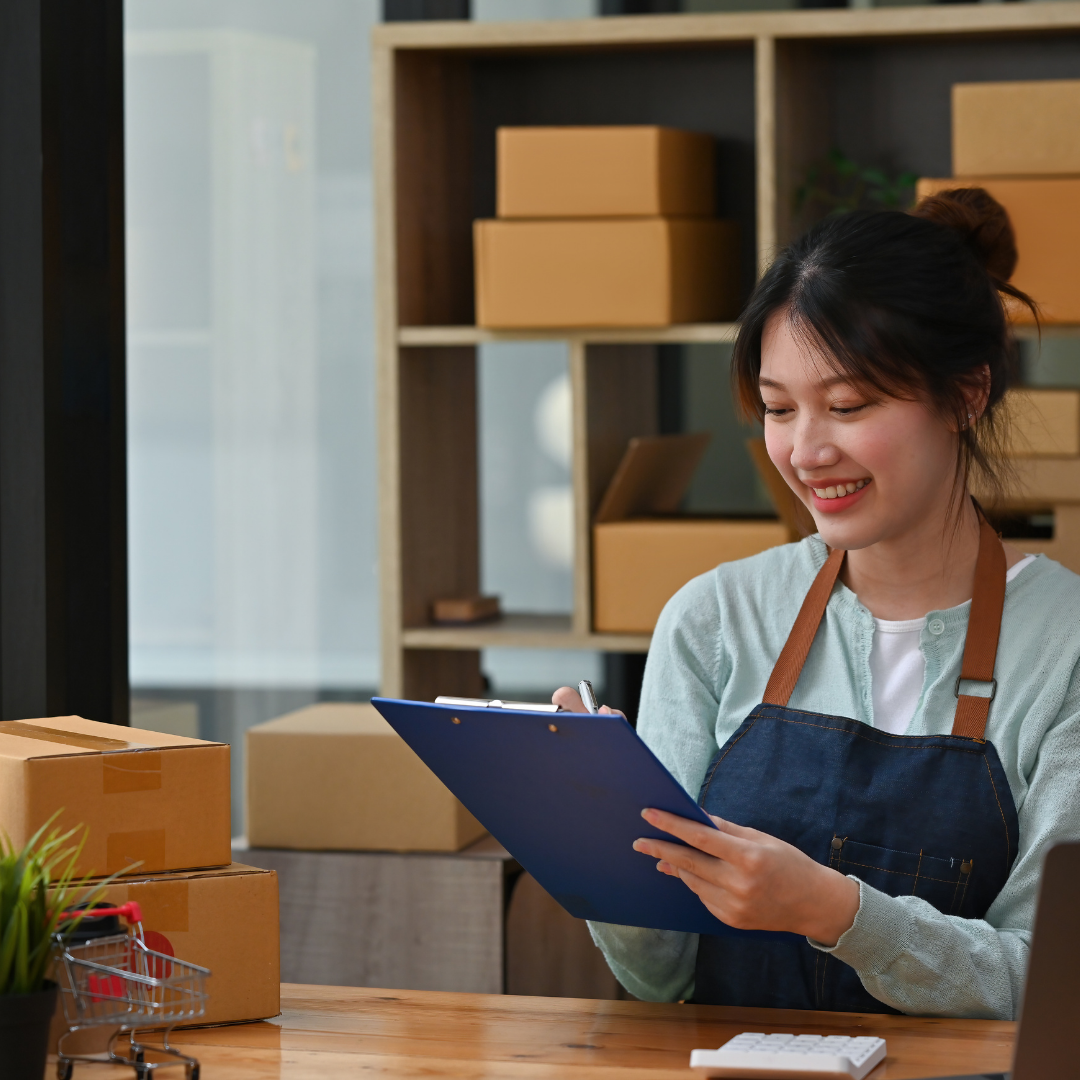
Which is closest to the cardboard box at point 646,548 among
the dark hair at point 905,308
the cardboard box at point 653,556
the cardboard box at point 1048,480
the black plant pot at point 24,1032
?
the cardboard box at point 653,556

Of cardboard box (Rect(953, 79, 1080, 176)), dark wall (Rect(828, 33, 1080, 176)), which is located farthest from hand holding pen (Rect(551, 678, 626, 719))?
dark wall (Rect(828, 33, 1080, 176))

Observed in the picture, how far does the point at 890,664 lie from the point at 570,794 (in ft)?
1.68

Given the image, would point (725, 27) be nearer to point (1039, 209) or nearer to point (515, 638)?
point (1039, 209)

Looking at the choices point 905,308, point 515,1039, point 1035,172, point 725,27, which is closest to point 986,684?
point 905,308

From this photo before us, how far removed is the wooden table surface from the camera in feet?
3.96

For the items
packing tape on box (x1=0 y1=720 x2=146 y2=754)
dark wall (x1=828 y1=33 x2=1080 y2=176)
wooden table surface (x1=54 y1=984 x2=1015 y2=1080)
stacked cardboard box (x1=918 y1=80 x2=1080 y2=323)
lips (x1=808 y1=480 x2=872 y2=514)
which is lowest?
wooden table surface (x1=54 y1=984 x2=1015 y2=1080)

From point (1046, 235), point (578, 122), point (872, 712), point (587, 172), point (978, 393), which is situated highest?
point (578, 122)

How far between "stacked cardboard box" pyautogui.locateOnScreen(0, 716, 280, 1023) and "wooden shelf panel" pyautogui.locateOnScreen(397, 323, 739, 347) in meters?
1.20

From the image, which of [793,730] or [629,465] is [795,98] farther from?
[793,730]

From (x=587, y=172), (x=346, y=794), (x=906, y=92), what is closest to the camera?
(x=346, y=794)

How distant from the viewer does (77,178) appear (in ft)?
6.40

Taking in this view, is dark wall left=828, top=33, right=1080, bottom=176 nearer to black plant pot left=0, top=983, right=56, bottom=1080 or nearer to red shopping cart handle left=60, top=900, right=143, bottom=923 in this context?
red shopping cart handle left=60, top=900, right=143, bottom=923

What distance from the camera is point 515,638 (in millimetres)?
2500

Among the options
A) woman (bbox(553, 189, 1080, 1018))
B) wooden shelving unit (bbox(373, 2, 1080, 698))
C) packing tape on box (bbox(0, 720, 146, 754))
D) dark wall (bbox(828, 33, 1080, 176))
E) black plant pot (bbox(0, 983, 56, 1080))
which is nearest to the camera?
black plant pot (bbox(0, 983, 56, 1080))
